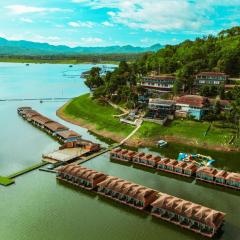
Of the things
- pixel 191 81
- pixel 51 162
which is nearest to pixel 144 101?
pixel 191 81

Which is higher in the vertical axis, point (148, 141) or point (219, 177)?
point (219, 177)

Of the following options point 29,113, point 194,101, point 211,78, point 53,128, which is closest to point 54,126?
point 53,128

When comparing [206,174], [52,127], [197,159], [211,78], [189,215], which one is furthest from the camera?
[211,78]

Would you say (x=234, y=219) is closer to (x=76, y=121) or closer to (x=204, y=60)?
(x=76, y=121)

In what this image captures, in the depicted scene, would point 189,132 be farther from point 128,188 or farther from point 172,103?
point 128,188

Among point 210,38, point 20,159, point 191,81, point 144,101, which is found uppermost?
point 210,38

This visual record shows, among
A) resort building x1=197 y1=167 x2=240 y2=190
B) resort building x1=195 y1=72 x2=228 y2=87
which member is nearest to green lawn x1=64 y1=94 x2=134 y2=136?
resort building x1=195 y1=72 x2=228 y2=87

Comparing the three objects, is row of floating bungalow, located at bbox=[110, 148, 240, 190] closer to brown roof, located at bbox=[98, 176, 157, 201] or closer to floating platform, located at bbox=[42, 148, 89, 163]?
floating platform, located at bbox=[42, 148, 89, 163]
